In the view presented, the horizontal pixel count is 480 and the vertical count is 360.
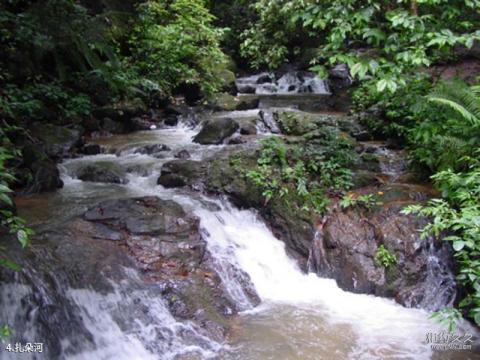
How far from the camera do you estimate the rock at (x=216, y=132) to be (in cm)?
940

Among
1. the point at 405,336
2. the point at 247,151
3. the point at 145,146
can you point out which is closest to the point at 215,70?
the point at 145,146

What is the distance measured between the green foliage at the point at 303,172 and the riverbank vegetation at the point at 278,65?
2cm

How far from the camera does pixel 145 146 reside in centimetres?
907

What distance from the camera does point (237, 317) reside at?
5.08m

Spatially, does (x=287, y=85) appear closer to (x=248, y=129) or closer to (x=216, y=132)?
(x=248, y=129)

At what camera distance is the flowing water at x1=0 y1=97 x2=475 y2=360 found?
421cm

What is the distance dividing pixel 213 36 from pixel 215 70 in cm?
195

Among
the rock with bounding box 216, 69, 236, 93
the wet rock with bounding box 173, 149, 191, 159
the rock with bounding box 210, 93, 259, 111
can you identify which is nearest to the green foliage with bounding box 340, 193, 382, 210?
the wet rock with bounding box 173, 149, 191, 159

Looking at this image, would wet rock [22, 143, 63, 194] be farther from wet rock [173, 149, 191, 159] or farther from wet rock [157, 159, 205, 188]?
wet rock [173, 149, 191, 159]

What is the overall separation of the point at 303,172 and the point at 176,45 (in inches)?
277

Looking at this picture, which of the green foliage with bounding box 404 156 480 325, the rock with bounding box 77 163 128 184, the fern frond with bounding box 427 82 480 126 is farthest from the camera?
the rock with bounding box 77 163 128 184

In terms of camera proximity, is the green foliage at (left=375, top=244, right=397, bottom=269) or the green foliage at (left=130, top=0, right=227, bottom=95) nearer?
the green foliage at (left=375, top=244, right=397, bottom=269)

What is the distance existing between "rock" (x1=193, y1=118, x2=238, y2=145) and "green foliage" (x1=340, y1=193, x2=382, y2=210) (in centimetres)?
370

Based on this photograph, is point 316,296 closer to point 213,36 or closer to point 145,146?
point 145,146
